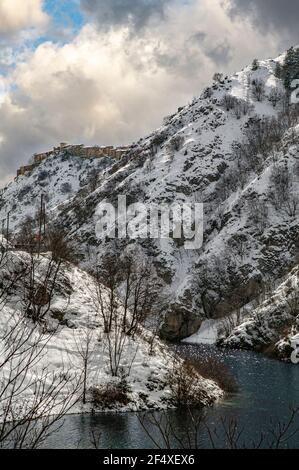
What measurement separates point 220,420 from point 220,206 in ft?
444

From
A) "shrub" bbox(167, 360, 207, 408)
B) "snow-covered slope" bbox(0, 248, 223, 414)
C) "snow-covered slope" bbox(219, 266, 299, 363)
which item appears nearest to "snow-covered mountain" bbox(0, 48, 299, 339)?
A: "snow-covered slope" bbox(219, 266, 299, 363)

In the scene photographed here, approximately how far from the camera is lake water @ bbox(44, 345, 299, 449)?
86.0 feet

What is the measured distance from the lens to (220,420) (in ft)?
104

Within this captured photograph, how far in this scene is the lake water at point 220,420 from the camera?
86.0ft

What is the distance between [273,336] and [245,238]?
56.8 metres

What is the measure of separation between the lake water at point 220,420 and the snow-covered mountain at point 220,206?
73.5 metres

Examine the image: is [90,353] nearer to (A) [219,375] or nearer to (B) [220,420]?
(B) [220,420]

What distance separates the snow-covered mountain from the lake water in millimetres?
73514

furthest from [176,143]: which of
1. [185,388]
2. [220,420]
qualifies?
[220,420]

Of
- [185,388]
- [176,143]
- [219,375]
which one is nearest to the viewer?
[185,388]

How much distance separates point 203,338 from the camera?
116562 mm
